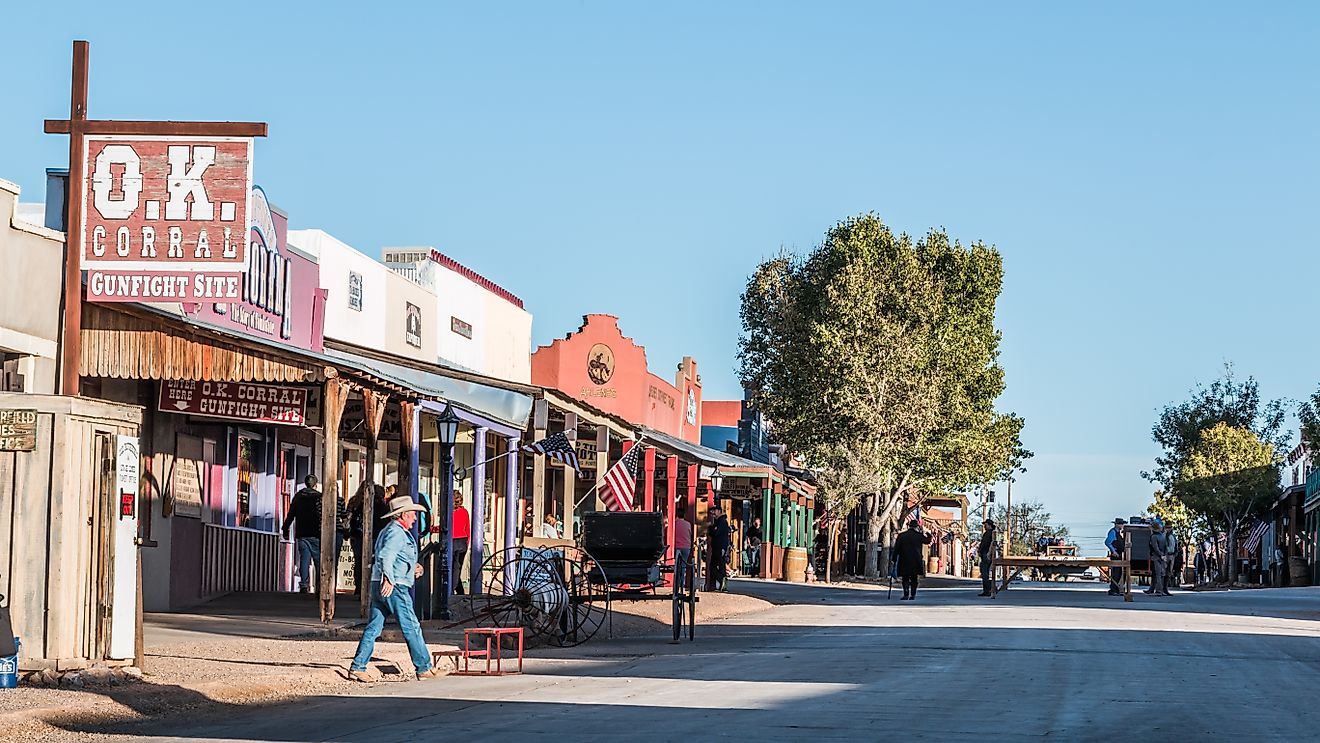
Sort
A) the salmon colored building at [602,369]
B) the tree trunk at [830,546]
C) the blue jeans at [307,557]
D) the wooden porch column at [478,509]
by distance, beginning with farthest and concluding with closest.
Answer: the salmon colored building at [602,369]
the tree trunk at [830,546]
the wooden porch column at [478,509]
the blue jeans at [307,557]

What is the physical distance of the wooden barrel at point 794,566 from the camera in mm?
51719

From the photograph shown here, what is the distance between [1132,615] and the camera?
1101 inches

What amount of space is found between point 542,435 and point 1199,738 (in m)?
18.7

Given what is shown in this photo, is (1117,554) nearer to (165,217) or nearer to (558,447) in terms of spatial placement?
(558,447)

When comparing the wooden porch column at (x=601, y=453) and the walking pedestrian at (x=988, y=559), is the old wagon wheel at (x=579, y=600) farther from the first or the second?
the walking pedestrian at (x=988, y=559)

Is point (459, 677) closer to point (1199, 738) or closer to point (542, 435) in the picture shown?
point (1199, 738)

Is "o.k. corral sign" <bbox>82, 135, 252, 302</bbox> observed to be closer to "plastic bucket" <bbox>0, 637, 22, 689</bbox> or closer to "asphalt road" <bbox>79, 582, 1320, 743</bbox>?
"asphalt road" <bbox>79, 582, 1320, 743</bbox>

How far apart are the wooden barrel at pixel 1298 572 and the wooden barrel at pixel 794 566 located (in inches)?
940

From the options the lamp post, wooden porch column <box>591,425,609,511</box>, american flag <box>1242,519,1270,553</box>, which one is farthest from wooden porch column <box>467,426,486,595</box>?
american flag <box>1242,519,1270,553</box>

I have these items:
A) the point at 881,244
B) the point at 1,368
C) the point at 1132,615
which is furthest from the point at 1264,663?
the point at 881,244

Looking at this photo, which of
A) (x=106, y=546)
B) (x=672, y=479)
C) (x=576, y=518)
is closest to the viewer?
(x=106, y=546)

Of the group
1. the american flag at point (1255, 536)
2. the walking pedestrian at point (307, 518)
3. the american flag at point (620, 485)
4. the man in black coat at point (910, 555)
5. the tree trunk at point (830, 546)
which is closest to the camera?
the walking pedestrian at point (307, 518)

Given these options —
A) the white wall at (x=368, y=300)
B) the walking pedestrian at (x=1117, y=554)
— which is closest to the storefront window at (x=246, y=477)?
the white wall at (x=368, y=300)

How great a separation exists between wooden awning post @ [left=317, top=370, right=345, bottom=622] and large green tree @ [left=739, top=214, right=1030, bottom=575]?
34.6 meters
